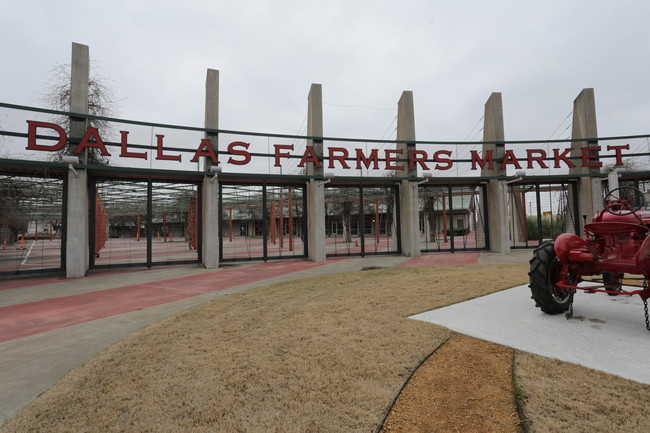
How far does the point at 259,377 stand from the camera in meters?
3.22

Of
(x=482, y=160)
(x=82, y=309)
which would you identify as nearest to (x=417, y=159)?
(x=482, y=160)

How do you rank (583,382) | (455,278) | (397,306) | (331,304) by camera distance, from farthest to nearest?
1. (455,278)
2. (331,304)
3. (397,306)
4. (583,382)

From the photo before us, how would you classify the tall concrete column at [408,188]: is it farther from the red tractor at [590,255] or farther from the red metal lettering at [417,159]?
the red tractor at [590,255]

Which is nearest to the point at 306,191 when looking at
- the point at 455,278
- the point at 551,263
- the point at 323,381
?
the point at 455,278

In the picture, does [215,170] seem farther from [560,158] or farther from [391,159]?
[560,158]

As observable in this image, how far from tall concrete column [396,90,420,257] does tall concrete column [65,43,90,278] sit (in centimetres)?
1382

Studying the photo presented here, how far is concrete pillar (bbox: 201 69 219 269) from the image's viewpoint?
13.4 meters

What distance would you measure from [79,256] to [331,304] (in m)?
10.5

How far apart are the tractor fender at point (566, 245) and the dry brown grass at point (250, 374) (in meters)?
1.96

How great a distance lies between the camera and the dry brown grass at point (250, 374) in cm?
256

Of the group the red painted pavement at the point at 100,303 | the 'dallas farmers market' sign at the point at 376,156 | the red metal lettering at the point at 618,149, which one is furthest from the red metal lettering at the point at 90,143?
the red metal lettering at the point at 618,149

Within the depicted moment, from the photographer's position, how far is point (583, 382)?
288cm

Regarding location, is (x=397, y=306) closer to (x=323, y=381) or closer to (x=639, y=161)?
(x=323, y=381)

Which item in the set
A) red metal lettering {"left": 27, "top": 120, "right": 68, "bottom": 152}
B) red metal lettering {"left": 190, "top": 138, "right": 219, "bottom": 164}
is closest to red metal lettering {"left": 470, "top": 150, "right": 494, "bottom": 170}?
red metal lettering {"left": 190, "top": 138, "right": 219, "bottom": 164}
